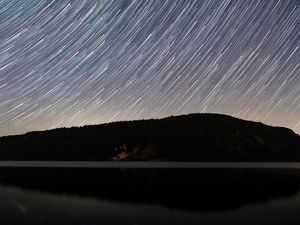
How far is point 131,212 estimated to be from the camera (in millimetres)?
→ 25250

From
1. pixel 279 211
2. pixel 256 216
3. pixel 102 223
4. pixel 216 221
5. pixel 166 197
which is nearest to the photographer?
pixel 102 223

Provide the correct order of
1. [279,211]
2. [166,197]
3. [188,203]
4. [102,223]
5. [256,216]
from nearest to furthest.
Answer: [102,223] → [256,216] → [279,211] → [188,203] → [166,197]

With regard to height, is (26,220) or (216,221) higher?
(26,220)

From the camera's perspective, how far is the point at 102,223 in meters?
20.9

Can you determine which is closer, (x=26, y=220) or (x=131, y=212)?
(x=26, y=220)

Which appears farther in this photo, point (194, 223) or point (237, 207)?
point (237, 207)

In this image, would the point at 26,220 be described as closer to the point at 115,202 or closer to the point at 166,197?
the point at 115,202

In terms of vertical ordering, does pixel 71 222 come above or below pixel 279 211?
above

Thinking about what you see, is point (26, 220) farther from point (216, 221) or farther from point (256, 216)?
point (256, 216)

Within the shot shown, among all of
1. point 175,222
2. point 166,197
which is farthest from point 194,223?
point 166,197

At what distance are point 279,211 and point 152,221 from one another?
8.79 metres

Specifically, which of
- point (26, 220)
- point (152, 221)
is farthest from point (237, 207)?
point (26, 220)

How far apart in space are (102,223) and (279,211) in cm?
1143

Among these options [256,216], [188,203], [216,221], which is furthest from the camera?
[188,203]
